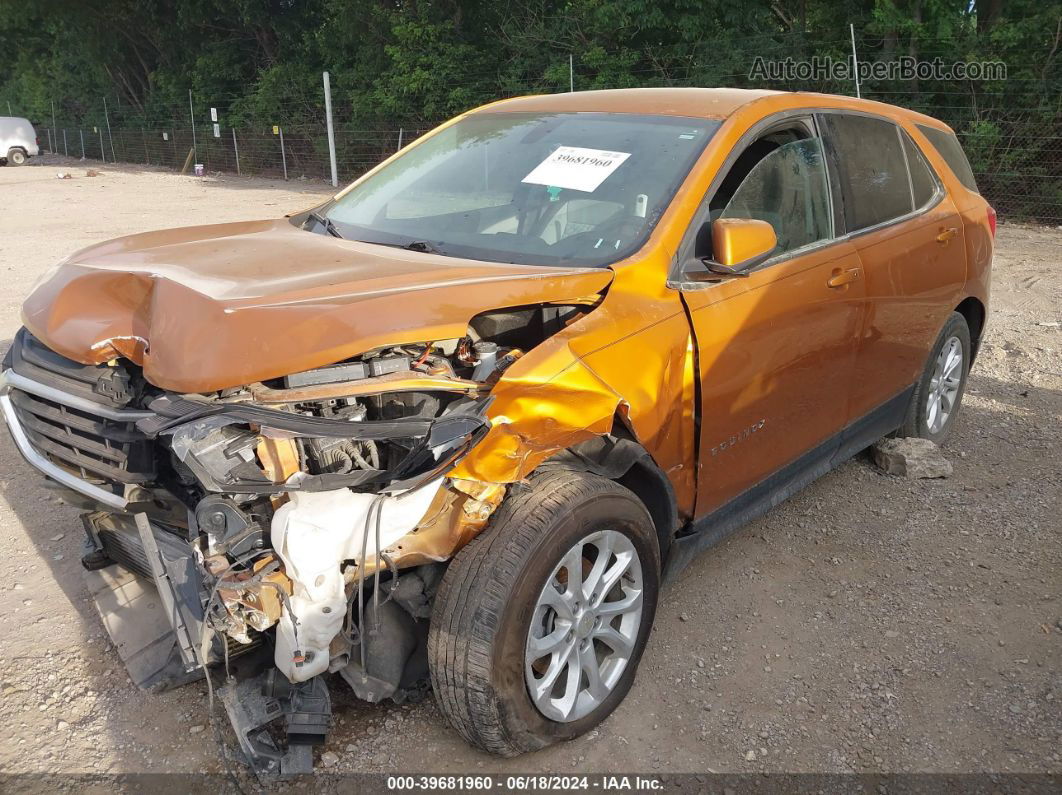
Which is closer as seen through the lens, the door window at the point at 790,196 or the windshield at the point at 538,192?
the windshield at the point at 538,192

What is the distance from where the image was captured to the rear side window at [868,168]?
146 inches

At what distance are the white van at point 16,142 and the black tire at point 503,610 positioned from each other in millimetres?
38640

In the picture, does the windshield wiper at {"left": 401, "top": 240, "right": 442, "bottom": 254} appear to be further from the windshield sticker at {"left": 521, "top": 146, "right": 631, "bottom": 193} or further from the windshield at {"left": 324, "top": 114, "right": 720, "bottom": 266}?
the windshield sticker at {"left": 521, "top": 146, "right": 631, "bottom": 193}

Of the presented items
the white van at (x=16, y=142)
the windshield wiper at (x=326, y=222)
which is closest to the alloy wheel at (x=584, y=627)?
the windshield wiper at (x=326, y=222)

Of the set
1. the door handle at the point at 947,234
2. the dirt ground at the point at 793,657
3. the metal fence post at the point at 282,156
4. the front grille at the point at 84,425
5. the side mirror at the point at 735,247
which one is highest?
the metal fence post at the point at 282,156

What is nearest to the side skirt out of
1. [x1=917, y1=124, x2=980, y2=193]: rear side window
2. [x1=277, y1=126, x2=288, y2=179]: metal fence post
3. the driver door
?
the driver door

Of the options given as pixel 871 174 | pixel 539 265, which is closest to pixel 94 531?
pixel 539 265

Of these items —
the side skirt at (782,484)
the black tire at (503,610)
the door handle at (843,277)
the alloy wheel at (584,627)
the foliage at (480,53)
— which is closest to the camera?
the black tire at (503,610)

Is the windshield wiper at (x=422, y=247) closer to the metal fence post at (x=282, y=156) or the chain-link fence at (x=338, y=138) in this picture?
the chain-link fence at (x=338, y=138)

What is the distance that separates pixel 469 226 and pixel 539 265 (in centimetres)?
52

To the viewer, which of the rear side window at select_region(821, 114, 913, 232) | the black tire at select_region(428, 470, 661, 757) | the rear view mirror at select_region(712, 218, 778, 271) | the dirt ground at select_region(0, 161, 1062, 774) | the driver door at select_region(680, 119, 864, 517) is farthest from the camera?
the rear side window at select_region(821, 114, 913, 232)

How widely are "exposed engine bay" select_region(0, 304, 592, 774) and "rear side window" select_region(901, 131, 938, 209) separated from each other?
244cm

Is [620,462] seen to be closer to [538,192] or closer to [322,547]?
[322,547]

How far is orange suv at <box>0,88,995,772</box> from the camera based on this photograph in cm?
225
